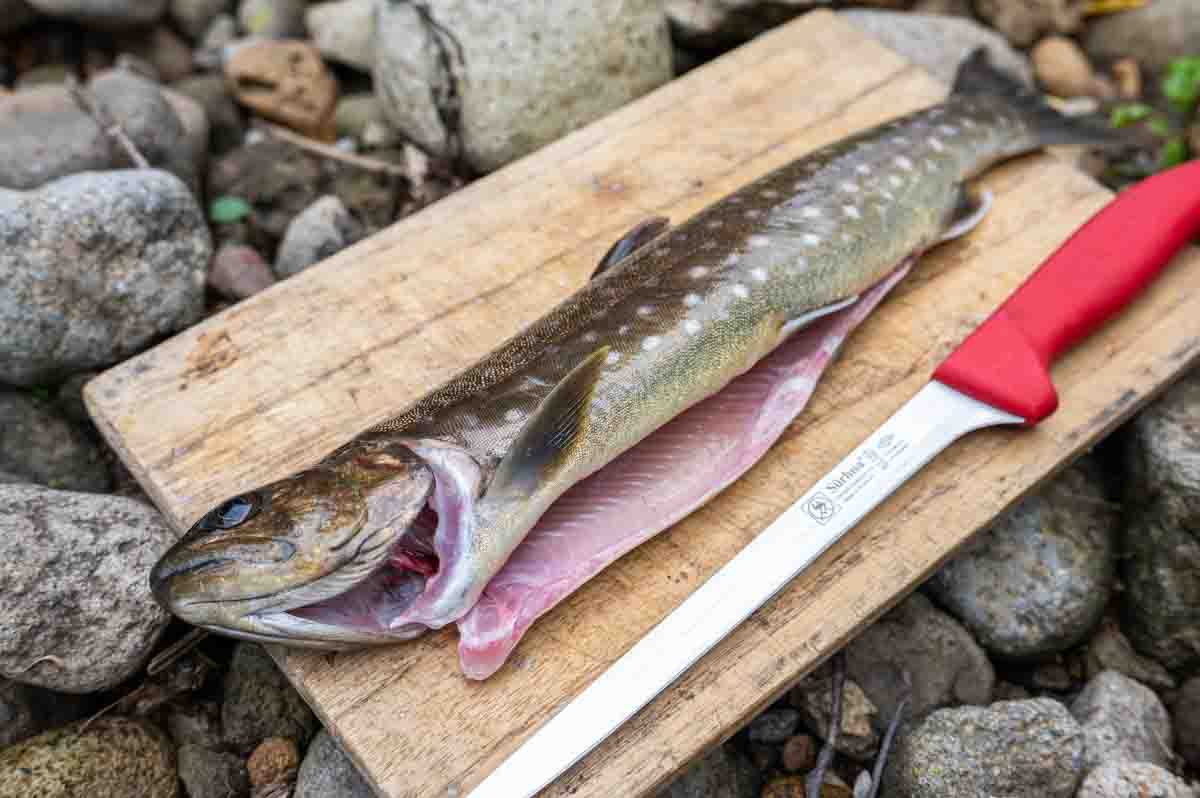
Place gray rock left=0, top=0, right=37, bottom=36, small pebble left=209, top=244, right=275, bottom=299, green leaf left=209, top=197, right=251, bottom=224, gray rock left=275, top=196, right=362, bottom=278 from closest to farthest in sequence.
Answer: small pebble left=209, top=244, right=275, bottom=299, gray rock left=275, top=196, right=362, bottom=278, green leaf left=209, top=197, right=251, bottom=224, gray rock left=0, top=0, right=37, bottom=36

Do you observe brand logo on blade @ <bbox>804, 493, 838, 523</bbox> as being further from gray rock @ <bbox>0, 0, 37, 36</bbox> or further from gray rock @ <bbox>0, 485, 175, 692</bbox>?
gray rock @ <bbox>0, 0, 37, 36</bbox>

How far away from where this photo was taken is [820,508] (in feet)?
9.12

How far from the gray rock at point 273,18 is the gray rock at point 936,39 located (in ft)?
8.99

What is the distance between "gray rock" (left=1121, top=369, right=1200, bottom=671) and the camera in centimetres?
323

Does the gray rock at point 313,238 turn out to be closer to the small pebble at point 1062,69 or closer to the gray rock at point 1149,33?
the small pebble at point 1062,69

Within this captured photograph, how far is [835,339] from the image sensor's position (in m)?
3.18

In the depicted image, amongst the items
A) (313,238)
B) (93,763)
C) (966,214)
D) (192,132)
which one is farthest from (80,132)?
(966,214)

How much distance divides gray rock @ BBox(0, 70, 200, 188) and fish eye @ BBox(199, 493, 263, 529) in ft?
7.40

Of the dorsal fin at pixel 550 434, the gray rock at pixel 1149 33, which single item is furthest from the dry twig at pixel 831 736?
the gray rock at pixel 1149 33

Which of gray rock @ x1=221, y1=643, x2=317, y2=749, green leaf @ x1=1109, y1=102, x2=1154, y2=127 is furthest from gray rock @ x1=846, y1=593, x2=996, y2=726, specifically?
green leaf @ x1=1109, y1=102, x2=1154, y2=127

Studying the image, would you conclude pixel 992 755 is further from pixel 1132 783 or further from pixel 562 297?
pixel 562 297

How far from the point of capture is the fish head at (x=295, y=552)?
233 centimetres

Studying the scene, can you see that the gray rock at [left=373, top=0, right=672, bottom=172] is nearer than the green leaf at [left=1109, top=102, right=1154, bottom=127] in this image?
Yes

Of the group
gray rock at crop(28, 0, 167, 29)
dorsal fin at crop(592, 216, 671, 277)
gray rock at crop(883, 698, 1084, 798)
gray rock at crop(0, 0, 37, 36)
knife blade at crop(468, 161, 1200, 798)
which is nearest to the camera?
knife blade at crop(468, 161, 1200, 798)
